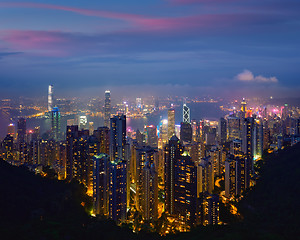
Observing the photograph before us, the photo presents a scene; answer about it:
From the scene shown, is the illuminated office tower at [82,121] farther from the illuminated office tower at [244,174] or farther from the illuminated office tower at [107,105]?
the illuminated office tower at [244,174]

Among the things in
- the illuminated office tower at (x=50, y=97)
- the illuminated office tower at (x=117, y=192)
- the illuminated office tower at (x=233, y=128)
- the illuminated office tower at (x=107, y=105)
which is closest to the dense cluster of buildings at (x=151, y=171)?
the illuminated office tower at (x=117, y=192)

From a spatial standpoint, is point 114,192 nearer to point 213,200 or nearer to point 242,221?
point 213,200

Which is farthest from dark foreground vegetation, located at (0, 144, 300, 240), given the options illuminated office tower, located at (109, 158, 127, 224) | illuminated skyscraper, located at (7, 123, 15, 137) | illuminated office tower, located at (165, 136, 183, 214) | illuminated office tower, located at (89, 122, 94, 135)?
illuminated office tower, located at (89, 122, 94, 135)

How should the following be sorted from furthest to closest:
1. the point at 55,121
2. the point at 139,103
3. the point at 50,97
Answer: the point at 139,103 → the point at 50,97 → the point at 55,121

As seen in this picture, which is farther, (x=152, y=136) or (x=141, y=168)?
(x=152, y=136)

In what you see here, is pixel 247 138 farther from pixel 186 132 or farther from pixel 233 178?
pixel 186 132

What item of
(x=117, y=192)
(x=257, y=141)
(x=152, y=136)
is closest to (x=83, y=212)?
(x=117, y=192)
